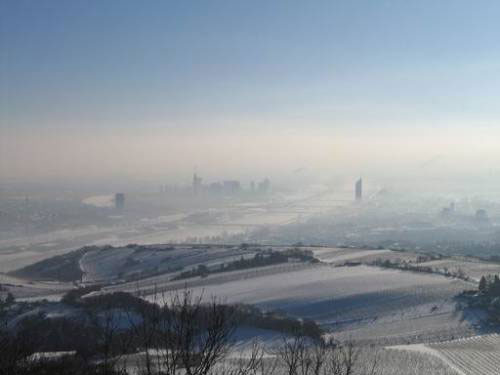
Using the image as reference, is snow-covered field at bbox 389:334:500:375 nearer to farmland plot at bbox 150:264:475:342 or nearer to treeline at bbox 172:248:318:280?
farmland plot at bbox 150:264:475:342

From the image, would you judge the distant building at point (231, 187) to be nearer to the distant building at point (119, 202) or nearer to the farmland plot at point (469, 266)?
the distant building at point (119, 202)

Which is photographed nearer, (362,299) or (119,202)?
(362,299)

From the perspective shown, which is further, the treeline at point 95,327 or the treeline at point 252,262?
the treeline at point 252,262

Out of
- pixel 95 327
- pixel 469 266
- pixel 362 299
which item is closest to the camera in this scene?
pixel 95 327

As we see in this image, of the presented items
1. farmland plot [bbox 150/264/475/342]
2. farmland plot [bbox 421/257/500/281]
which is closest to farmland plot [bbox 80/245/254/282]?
farmland plot [bbox 150/264/475/342]

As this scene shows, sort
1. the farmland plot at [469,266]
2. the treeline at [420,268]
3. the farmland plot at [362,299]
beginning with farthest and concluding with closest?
the farmland plot at [469,266] → the treeline at [420,268] → the farmland plot at [362,299]

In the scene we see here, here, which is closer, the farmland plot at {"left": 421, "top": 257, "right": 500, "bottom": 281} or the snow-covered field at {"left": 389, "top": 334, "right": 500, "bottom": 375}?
the snow-covered field at {"left": 389, "top": 334, "right": 500, "bottom": 375}

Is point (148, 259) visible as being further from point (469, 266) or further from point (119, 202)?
point (119, 202)

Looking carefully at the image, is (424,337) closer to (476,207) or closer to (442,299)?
(442,299)

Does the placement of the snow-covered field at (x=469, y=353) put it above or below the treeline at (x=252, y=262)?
below

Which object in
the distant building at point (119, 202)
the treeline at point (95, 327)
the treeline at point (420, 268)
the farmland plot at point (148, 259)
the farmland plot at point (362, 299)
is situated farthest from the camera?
the distant building at point (119, 202)

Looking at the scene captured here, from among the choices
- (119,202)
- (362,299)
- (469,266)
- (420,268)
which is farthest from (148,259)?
(119,202)

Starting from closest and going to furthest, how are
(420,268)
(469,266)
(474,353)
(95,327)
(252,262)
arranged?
1. (474,353)
2. (95,327)
3. (420,268)
4. (469,266)
5. (252,262)

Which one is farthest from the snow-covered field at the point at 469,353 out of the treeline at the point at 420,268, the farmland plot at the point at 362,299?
the treeline at the point at 420,268
